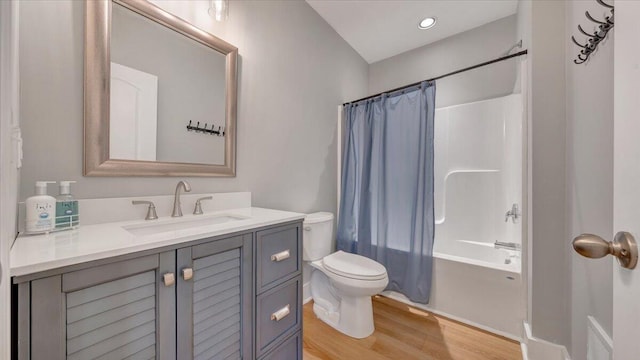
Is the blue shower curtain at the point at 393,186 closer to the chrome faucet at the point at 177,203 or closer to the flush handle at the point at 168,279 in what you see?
the chrome faucet at the point at 177,203

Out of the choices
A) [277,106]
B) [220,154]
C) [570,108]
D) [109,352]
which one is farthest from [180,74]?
[570,108]

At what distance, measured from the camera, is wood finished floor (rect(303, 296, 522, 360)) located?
1.48 m

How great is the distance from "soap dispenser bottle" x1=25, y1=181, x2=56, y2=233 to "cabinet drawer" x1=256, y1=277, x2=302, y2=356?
789mm

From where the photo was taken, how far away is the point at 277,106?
181cm

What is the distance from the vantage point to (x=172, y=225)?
3.74 feet

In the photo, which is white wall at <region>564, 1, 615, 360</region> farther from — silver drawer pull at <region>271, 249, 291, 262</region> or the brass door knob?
silver drawer pull at <region>271, 249, 291, 262</region>

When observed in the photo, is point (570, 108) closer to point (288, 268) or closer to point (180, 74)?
point (288, 268)

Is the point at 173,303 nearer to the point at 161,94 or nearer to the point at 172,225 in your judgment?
the point at 172,225

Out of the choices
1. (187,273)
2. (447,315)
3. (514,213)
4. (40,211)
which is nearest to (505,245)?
(514,213)

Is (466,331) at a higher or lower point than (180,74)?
lower

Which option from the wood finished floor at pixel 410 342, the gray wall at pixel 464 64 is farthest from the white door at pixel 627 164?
the gray wall at pixel 464 64

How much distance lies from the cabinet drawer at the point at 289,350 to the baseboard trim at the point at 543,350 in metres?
1.29

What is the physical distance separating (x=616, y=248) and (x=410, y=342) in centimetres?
150

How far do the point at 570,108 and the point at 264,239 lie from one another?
165cm
